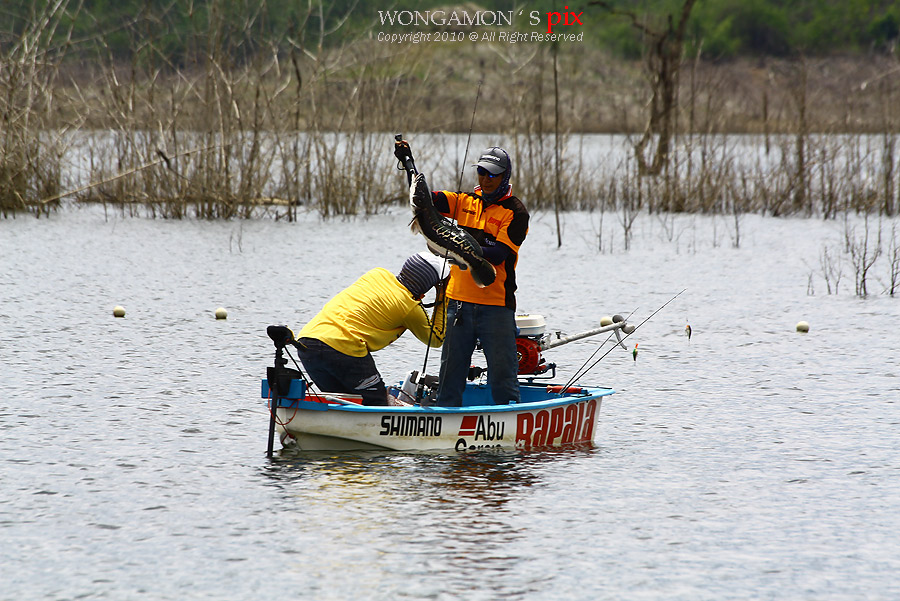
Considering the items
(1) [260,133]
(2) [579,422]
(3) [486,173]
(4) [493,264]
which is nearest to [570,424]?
(2) [579,422]

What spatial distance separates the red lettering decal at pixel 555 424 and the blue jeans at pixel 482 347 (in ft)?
0.95

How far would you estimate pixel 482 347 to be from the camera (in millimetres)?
7367

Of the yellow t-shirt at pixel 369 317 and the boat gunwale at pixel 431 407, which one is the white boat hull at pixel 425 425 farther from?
the yellow t-shirt at pixel 369 317

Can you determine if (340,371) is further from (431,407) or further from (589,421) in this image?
(589,421)

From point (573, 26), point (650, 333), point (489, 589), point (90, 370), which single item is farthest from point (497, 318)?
point (573, 26)

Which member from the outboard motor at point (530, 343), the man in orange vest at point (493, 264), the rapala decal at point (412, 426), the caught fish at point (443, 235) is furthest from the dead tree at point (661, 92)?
the caught fish at point (443, 235)

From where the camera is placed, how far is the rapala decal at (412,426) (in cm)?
727

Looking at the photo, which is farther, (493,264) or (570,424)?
(570,424)

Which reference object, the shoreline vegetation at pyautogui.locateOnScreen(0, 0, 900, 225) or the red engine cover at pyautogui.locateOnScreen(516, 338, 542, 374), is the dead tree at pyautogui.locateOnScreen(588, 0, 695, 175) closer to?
the shoreline vegetation at pyautogui.locateOnScreen(0, 0, 900, 225)

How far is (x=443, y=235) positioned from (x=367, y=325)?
98cm

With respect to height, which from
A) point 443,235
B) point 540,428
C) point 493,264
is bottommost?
point 540,428

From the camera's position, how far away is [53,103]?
1975 cm

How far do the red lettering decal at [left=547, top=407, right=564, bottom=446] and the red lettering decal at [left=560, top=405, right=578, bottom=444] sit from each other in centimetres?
5

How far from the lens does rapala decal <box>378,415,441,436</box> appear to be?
727cm
